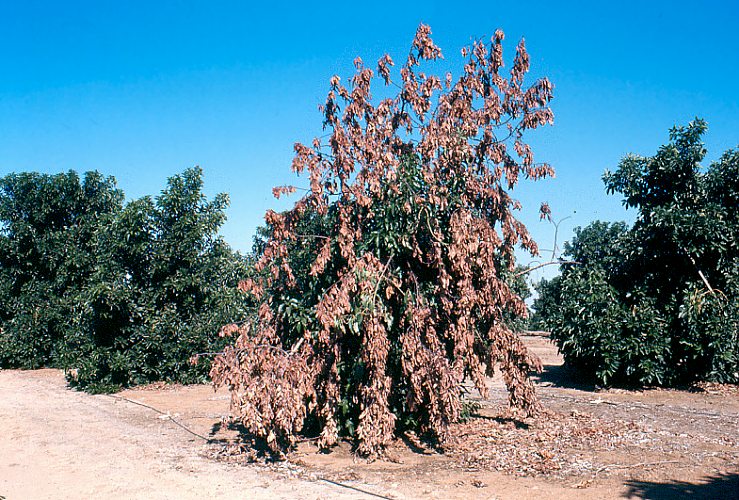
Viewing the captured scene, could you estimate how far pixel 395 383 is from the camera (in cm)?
762

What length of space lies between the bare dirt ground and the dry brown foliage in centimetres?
45

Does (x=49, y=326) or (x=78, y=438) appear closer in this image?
(x=78, y=438)

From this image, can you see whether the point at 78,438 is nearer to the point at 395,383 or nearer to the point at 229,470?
the point at 229,470

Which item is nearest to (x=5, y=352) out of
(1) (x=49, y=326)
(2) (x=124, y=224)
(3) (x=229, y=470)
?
(1) (x=49, y=326)

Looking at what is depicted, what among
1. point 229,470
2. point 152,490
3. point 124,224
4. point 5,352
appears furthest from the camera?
point 5,352

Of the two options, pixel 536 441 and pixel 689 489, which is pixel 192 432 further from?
pixel 689 489

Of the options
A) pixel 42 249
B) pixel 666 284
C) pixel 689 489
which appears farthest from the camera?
pixel 42 249

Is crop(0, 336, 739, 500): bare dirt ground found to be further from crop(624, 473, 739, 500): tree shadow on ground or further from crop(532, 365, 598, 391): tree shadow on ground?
crop(532, 365, 598, 391): tree shadow on ground

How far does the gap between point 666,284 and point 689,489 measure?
7.40 metres

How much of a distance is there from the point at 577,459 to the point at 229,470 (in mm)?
3872

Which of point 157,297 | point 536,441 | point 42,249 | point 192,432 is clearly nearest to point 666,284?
point 536,441

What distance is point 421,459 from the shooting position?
720 centimetres

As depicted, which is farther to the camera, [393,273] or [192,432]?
[192,432]

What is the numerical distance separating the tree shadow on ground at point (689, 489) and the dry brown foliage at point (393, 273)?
6.30 ft
